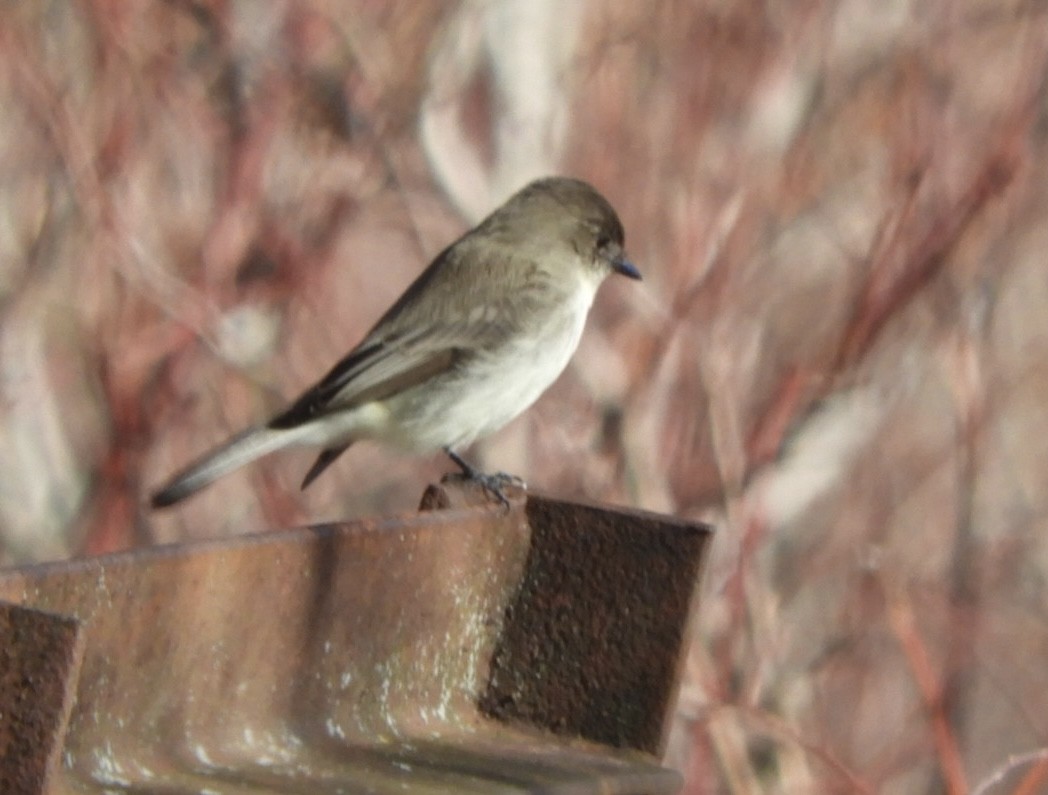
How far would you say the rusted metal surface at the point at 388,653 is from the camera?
2213 millimetres

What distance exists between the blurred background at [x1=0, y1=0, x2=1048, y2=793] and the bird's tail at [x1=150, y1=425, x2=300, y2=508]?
196 centimetres

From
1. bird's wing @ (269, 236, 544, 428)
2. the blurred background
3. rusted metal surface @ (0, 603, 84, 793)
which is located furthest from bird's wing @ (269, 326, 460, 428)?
rusted metal surface @ (0, 603, 84, 793)

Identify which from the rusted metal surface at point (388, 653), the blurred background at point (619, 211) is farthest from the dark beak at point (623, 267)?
the rusted metal surface at point (388, 653)

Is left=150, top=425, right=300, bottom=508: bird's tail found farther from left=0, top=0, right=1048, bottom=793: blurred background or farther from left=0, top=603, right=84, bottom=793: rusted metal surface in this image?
left=0, top=603, right=84, bottom=793: rusted metal surface

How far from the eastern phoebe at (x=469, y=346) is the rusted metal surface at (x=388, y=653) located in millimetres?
1845

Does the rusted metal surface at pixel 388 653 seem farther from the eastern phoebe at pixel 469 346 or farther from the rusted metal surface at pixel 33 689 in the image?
the eastern phoebe at pixel 469 346

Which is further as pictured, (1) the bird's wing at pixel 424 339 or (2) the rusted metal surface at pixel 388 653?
(1) the bird's wing at pixel 424 339

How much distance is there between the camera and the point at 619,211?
23.1 feet

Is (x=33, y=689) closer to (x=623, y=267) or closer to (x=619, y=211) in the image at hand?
(x=623, y=267)

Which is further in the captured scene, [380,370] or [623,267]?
[623,267]

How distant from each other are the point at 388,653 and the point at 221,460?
1.78 m

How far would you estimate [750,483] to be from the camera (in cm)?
662

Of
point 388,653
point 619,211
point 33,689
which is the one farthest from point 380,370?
point 33,689

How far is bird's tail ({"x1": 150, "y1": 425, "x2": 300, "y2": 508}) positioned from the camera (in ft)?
13.8
